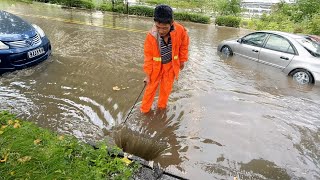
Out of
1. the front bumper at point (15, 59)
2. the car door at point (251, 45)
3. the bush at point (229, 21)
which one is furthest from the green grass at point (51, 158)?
the bush at point (229, 21)

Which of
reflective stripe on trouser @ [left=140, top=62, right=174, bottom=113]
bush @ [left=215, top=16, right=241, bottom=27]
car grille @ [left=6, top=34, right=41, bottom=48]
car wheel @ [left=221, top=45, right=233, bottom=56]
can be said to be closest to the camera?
reflective stripe on trouser @ [left=140, top=62, right=174, bottom=113]

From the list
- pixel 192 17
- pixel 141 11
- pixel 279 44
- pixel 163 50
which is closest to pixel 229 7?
pixel 192 17

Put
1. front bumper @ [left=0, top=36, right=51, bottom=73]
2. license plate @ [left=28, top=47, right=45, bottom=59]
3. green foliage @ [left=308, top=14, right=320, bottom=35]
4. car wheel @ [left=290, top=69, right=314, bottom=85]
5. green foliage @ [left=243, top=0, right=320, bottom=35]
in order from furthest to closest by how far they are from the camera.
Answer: green foliage @ [left=243, top=0, right=320, bottom=35], green foliage @ [left=308, top=14, right=320, bottom=35], car wheel @ [left=290, top=69, right=314, bottom=85], license plate @ [left=28, top=47, right=45, bottom=59], front bumper @ [left=0, top=36, right=51, bottom=73]

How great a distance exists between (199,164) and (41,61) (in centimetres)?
506

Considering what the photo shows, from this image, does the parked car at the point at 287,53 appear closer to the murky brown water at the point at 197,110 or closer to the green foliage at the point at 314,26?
the murky brown water at the point at 197,110

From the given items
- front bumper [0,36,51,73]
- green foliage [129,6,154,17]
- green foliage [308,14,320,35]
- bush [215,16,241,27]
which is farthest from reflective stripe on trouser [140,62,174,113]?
green foliage [129,6,154,17]

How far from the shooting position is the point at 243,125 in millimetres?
4961

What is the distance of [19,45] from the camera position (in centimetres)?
609

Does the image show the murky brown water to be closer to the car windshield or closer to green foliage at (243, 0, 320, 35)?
the car windshield

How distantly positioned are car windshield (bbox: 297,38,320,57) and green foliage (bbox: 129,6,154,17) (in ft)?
41.4

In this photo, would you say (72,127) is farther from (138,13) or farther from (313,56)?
(138,13)

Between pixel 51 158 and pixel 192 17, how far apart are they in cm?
1655

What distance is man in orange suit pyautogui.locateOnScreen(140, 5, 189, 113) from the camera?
395 cm

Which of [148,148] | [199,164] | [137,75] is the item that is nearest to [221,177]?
[199,164]
